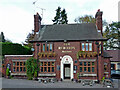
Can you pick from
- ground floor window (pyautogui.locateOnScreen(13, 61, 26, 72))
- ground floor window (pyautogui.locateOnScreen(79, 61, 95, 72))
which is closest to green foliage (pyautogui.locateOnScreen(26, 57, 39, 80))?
ground floor window (pyautogui.locateOnScreen(13, 61, 26, 72))

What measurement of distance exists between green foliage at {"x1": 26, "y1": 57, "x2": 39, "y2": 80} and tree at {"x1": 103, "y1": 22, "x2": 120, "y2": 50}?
21869 mm

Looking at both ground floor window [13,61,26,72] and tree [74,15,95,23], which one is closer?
ground floor window [13,61,26,72]

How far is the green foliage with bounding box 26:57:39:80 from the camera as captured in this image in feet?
57.7

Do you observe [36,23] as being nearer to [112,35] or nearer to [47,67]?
[47,67]

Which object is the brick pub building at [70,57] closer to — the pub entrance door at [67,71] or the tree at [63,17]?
the pub entrance door at [67,71]

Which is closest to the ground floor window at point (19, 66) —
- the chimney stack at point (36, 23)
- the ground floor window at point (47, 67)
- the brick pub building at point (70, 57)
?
the brick pub building at point (70, 57)

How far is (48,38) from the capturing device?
60.1 ft

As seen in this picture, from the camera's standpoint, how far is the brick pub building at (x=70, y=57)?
17.1 m

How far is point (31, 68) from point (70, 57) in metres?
5.50

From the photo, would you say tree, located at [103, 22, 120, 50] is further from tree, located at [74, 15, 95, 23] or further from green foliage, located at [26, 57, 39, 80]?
green foliage, located at [26, 57, 39, 80]

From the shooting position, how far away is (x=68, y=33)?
19031 millimetres

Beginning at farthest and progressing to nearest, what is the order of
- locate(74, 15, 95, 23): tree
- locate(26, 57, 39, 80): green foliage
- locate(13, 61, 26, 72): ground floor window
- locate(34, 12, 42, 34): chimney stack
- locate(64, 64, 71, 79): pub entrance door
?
locate(74, 15, 95, 23): tree, locate(34, 12, 42, 34): chimney stack, locate(64, 64, 71, 79): pub entrance door, locate(13, 61, 26, 72): ground floor window, locate(26, 57, 39, 80): green foliage

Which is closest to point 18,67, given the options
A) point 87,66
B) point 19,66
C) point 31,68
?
point 19,66

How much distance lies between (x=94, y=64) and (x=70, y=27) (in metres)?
6.87
